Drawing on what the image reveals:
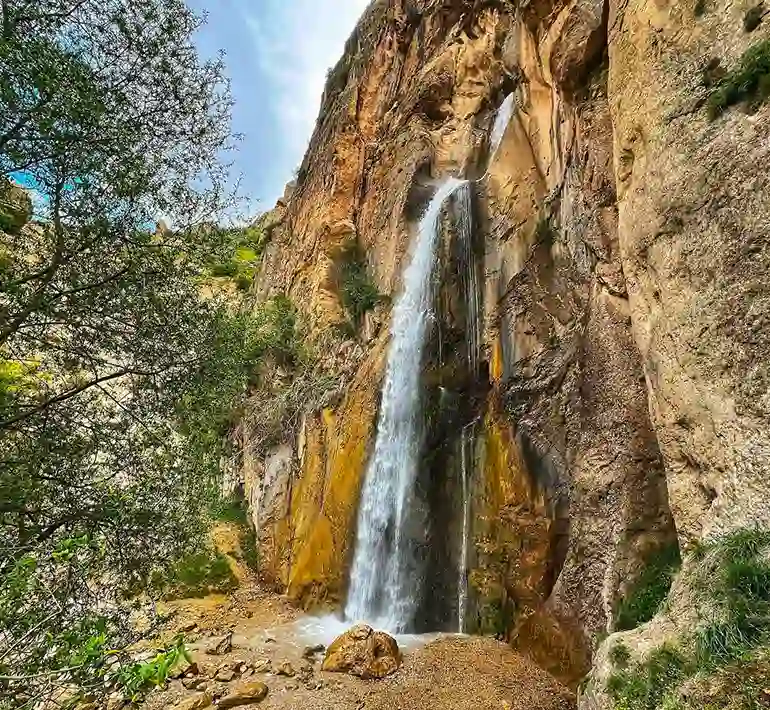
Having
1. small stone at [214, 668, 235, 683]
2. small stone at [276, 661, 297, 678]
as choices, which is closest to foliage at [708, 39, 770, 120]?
small stone at [276, 661, 297, 678]

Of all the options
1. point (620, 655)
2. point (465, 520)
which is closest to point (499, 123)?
point (465, 520)

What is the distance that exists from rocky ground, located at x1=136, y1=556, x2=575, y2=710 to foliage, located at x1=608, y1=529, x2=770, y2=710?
4140 millimetres

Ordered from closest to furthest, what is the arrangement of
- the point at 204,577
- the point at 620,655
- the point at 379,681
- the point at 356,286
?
1. the point at 620,655
2. the point at 379,681
3. the point at 204,577
4. the point at 356,286

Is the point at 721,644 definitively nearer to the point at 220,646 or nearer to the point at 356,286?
the point at 220,646

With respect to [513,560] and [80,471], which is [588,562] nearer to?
[513,560]

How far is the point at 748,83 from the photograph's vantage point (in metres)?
5.14

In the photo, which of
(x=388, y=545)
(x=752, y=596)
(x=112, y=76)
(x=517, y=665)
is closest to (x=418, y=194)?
(x=388, y=545)

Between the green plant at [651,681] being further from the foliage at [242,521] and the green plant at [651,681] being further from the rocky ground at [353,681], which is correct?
the foliage at [242,521]

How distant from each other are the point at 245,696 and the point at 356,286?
47.4 feet

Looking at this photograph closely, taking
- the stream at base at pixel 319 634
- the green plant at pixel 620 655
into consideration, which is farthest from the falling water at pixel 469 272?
the green plant at pixel 620 655

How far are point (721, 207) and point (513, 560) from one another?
282 inches

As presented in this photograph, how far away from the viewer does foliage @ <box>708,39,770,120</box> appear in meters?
5.02

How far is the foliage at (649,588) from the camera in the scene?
571 centimetres

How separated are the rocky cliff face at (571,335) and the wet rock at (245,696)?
4.23 m
